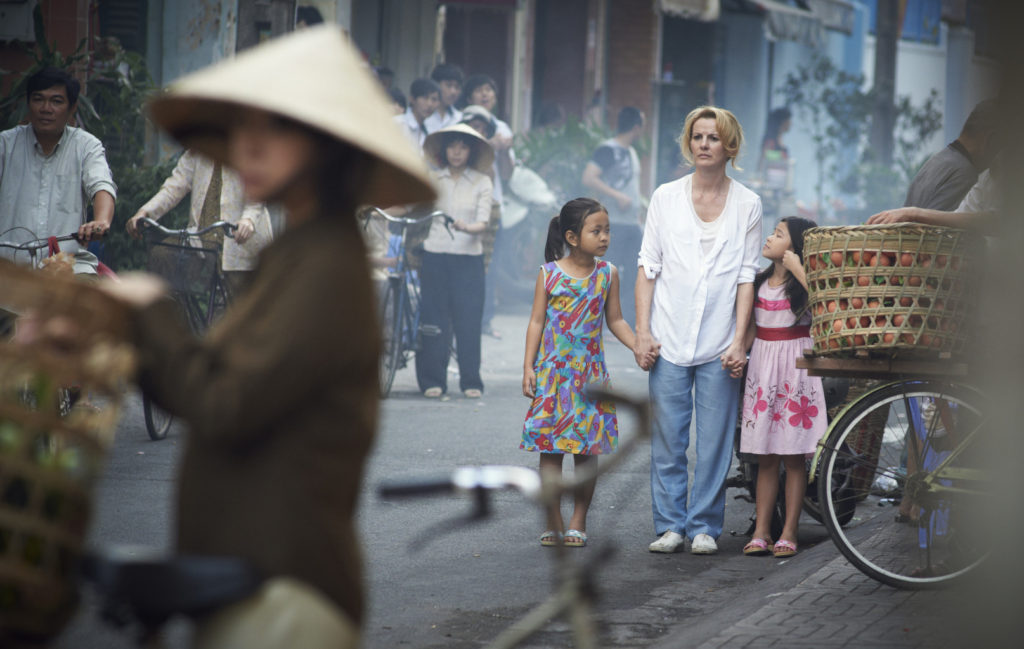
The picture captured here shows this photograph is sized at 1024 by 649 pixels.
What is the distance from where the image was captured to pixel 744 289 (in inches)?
273

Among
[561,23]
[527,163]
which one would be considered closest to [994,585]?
[527,163]

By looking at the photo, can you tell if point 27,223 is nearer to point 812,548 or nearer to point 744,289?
point 744,289

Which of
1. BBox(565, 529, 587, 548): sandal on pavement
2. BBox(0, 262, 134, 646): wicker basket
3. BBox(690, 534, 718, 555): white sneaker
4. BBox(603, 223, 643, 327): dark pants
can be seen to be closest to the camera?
BBox(0, 262, 134, 646): wicker basket

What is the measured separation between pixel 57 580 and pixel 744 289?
4.99m

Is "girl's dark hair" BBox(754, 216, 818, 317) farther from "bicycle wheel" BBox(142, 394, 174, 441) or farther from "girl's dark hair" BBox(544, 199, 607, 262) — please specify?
"bicycle wheel" BBox(142, 394, 174, 441)

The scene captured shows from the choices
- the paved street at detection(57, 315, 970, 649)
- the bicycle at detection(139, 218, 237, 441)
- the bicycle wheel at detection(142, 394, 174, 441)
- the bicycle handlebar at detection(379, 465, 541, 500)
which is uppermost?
the bicycle at detection(139, 218, 237, 441)

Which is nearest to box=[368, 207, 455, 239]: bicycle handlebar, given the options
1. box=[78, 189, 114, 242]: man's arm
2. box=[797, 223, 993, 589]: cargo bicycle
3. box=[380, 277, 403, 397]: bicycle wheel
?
box=[380, 277, 403, 397]: bicycle wheel

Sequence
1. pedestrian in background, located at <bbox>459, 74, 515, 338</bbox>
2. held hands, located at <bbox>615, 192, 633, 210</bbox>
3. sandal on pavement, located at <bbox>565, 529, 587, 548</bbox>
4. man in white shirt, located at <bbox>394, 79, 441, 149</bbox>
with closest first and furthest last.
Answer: sandal on pavement, located at <bbox>565, 529, 587, 548</bbox>
man in white shirt, located at <bbox>394, 79, 441, 149</bbox>
pedestrian in background, located at <bbox>459, 74, 515, 338</bbox>
held hands, located at <bbox>615, 192, 633, 210</bbox>

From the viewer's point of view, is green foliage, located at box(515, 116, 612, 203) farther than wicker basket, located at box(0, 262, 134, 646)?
Yes

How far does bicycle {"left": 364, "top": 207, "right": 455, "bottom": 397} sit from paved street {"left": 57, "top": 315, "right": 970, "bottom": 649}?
1995 millimetres

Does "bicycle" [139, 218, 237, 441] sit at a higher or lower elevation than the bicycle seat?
higher

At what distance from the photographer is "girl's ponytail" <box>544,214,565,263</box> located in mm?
7268

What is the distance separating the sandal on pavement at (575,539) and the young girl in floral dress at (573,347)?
0.5 inches

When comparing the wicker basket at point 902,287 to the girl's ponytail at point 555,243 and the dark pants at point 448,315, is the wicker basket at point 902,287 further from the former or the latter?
the dark pants at point 448,315
